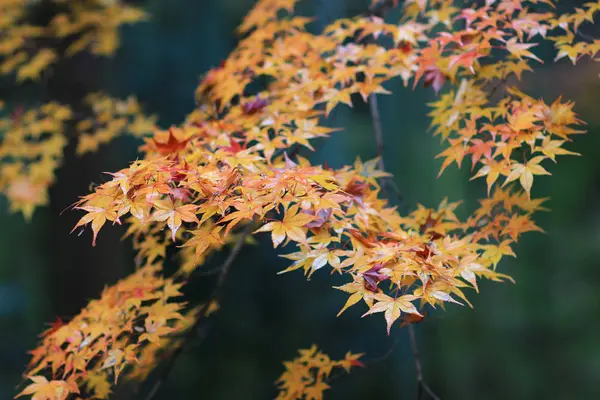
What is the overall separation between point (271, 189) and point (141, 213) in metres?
0.33

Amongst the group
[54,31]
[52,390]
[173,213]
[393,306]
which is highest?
[54,31]

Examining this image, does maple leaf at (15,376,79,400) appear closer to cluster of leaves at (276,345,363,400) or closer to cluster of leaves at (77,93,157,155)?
cluster of leaves at (276,345,363,400)

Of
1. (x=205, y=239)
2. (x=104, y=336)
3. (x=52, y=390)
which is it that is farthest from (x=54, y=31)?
(x=205, y=239)

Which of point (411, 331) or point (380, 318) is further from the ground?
point (411, 331)

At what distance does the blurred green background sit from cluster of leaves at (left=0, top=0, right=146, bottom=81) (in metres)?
0.43

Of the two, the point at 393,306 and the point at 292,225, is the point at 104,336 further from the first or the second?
the point at 393,306

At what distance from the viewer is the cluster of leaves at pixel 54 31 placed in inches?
134

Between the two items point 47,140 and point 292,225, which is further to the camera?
point 47,140

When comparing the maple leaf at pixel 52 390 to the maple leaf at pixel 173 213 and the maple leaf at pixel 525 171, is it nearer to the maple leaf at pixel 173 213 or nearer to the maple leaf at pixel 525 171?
the maple leaf at pixel 173 213

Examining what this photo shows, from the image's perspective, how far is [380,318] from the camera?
432 cm

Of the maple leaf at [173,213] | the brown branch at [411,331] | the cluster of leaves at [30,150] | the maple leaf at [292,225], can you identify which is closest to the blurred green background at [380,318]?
the cluster of leaves at [30,150]

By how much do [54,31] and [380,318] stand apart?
3374 mm

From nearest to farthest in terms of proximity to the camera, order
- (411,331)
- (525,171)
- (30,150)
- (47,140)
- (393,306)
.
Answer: (393,306), (525,171), (411,331), (30,150), (47,140)

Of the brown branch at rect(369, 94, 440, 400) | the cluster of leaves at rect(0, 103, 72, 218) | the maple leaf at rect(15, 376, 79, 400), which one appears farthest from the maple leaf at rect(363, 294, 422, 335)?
the cluster of leaves at rect(0, 103, 72, 218)
